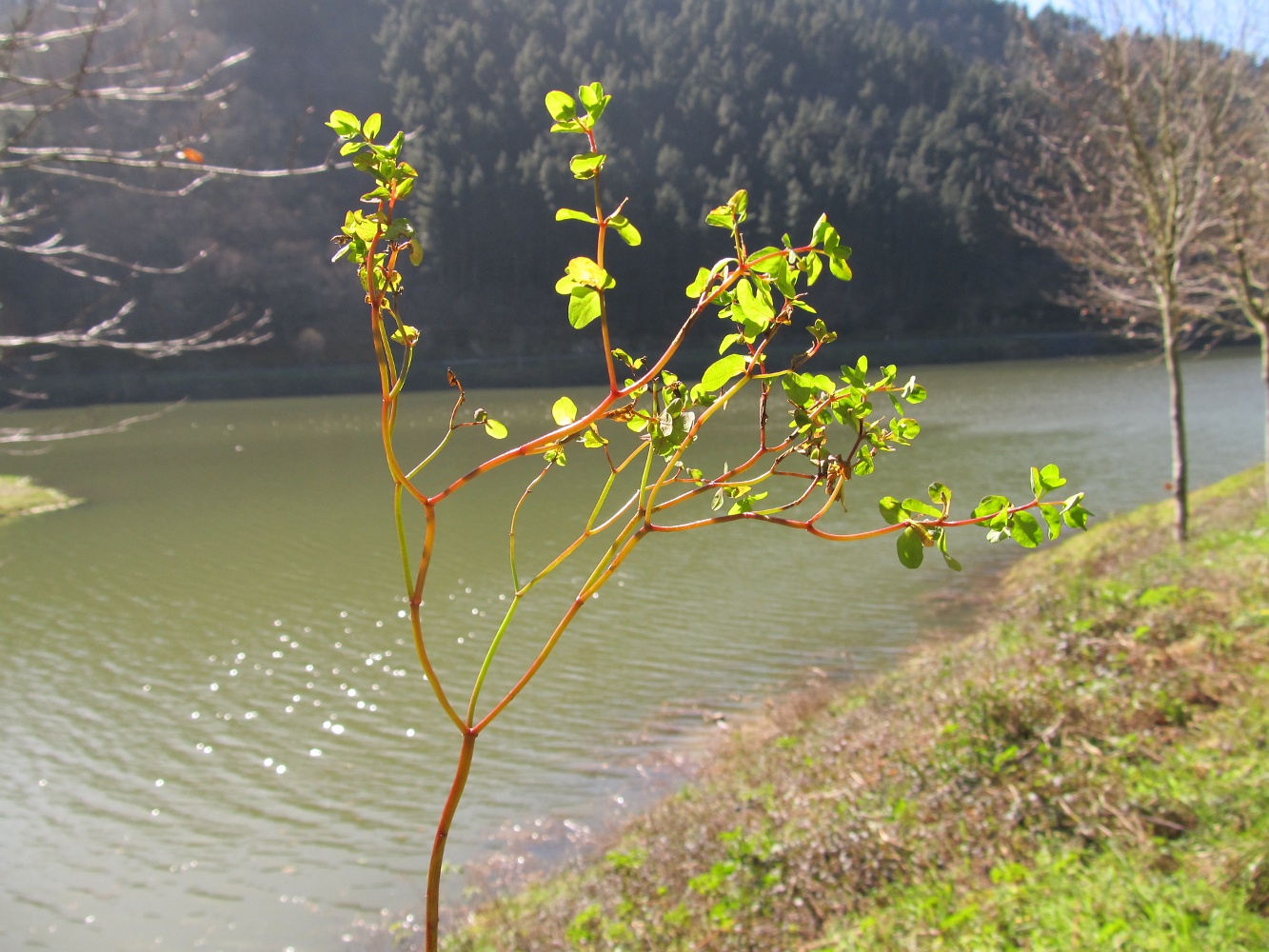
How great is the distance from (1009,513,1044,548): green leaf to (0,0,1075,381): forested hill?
117ft

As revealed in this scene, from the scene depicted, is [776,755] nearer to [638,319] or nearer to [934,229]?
[638,319]

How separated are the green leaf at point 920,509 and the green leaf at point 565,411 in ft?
0.74

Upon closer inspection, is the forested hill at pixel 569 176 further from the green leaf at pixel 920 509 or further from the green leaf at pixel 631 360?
the green leaf at pixel 920 509

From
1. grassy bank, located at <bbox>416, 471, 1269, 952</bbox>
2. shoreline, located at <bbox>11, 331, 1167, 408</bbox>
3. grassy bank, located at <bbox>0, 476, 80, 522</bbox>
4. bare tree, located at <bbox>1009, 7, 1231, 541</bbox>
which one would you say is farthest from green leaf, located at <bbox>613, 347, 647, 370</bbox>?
shoreline, located at <bbox>11, 331, 1167, 408</bbox>

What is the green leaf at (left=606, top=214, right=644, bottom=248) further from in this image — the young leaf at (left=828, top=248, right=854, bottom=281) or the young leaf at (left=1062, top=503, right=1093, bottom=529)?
the young leaf at (left=1062, top=503, right=1093, bottom=529)

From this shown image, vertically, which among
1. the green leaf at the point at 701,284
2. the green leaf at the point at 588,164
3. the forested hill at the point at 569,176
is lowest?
the green leaf at the point at 701,284

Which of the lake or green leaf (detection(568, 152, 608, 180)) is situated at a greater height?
green leaf (detection(568, 152, 608, 180))

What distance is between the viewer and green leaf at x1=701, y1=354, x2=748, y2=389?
58 cm

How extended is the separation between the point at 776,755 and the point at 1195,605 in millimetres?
2334

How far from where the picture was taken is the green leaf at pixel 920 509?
609 millimetres

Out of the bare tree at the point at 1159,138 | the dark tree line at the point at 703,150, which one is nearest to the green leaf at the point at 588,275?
the bare tree at the point at 1159,138

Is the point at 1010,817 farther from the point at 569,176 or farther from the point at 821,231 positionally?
the point at 569,176

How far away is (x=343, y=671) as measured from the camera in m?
8.91

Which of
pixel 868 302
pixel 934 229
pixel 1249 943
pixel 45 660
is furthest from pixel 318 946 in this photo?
pixel 934 229
